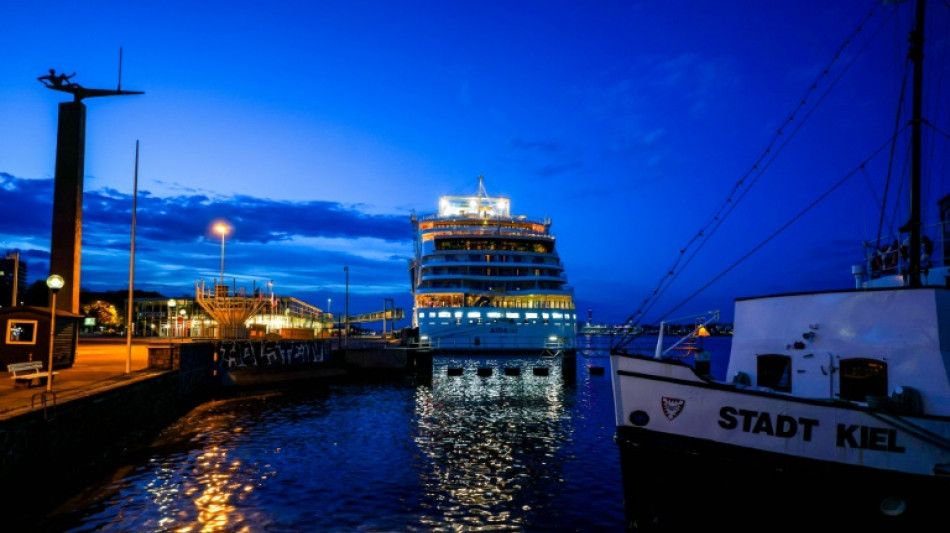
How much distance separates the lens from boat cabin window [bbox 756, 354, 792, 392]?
11945 mm

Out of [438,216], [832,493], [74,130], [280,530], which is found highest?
[438,216]

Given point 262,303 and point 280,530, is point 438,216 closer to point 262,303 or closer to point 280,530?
point 262,303

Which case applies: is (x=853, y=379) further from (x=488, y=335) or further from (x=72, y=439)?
(x=488, y=335)

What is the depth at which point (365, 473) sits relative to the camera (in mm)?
Answer: 15406

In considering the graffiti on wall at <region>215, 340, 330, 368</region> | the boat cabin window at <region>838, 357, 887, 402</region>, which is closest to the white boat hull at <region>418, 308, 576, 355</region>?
the graffiti on wall at <region>215, 340, 330, 368</region>

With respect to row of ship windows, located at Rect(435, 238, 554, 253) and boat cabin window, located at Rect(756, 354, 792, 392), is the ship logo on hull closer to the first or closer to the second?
boat cabin window, located at Rect(756, 354, 792, 392)

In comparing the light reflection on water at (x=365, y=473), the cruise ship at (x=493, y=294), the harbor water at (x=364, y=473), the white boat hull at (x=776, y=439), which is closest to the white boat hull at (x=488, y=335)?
the cruise ship at (x=493, y=294)

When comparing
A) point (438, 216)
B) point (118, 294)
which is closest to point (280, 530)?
point (438, 216)

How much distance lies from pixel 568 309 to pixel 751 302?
61.7 m

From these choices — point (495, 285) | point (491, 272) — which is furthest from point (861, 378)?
point (491, 272)

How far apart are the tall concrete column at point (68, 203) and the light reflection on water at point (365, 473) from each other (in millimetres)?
7223

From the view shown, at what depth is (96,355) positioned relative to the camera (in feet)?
99.9

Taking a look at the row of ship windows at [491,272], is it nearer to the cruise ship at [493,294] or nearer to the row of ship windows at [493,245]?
the cruise ship at [493,294]

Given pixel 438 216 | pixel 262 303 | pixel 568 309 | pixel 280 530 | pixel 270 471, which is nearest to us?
pixel 280 530
